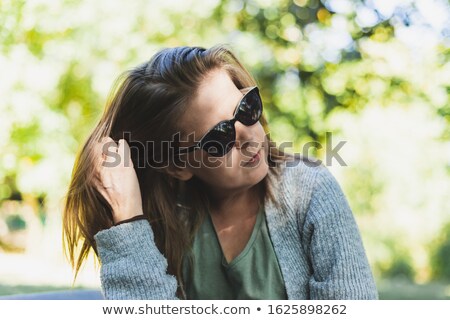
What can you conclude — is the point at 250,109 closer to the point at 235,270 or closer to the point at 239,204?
the point at 239,204

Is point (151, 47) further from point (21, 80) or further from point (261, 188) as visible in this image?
point (261, 188)

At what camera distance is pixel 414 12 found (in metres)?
5.25

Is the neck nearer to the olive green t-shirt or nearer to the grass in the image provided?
the olive green t-shirt

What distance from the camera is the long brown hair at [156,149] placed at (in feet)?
7.13

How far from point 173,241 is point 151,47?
6.97 m

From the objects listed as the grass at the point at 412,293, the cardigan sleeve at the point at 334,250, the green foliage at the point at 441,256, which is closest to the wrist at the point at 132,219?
the cardigan sleeve at the point at 334,250

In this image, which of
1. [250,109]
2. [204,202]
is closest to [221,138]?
[250,109]

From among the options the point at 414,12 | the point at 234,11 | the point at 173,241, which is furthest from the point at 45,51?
the point at 173,241

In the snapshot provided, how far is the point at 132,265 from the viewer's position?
2.07m

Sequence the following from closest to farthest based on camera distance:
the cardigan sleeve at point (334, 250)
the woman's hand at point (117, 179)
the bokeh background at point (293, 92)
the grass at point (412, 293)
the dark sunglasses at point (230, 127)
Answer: the cardigan sleeve at point (334, 250)
the dark sunglasses at point (230, 127)
the woman's hand at point (117, 179)
the grass at point (412, 293)
the bokeh background at point (293, 92)

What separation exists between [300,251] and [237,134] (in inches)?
21.7

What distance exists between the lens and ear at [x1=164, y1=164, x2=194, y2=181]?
232 cm

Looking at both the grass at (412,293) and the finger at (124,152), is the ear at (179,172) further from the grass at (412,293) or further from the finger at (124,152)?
the grass at (412,293)

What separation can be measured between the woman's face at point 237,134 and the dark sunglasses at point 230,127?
19 millimetres
